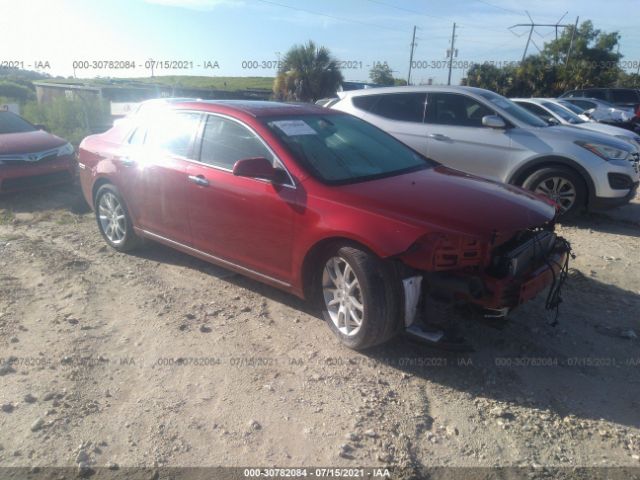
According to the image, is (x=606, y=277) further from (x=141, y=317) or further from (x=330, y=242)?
(x=141, y=317)

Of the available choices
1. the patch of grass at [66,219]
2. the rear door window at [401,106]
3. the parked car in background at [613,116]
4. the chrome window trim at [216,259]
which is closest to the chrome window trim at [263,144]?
the chrome window trim at [216,259]

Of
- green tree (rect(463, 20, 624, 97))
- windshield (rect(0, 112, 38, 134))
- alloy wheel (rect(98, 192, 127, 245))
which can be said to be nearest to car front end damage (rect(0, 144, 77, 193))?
windshield (rect(0, 112, 38, 134))

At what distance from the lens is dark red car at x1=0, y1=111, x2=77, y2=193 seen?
7758mm

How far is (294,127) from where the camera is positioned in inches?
162

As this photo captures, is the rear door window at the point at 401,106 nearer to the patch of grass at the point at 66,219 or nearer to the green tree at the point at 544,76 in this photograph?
the patch of grass at the point at 66,219

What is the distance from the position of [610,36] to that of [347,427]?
4096cm

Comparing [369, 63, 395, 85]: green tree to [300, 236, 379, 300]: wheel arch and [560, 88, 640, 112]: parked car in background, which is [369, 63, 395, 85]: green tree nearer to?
[560, 88, 640, 112]: parked car in background

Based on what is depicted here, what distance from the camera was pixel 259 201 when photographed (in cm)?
385

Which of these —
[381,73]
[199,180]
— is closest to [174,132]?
[199,180]

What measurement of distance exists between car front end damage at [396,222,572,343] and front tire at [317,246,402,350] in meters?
0.10

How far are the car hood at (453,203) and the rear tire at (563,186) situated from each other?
9.77 feet

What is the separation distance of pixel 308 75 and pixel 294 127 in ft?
62.2

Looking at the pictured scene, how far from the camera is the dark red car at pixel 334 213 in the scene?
320 cm

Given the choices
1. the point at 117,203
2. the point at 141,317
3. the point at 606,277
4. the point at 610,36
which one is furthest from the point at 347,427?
the point at 610,36
